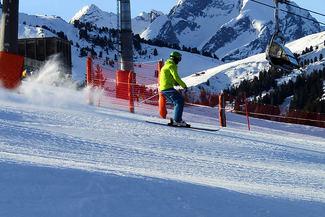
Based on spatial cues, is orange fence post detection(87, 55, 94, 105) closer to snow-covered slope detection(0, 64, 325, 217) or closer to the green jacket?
the green jacket

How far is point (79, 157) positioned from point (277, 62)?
272 inches

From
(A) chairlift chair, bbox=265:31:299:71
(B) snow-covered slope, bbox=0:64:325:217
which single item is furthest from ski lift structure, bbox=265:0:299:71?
(B) snow-covered slope, bbox=0:64:325:217

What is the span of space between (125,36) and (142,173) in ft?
42.1

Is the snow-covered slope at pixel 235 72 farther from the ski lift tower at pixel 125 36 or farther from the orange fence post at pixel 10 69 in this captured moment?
the orange fence post at pixel 10 69

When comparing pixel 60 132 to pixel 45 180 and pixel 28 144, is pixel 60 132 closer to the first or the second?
pixel 28 144

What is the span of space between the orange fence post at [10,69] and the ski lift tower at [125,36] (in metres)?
5.01

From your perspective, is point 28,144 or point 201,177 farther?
point 28,144

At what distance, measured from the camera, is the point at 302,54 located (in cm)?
18962

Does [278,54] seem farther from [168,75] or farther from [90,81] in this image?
[90,81]

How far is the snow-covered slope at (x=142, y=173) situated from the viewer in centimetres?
264

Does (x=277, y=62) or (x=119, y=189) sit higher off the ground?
(x=277, y=62)

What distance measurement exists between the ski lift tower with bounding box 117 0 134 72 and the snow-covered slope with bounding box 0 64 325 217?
8.41 metres

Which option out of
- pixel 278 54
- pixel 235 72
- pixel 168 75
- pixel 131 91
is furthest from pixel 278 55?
pixel 235 72

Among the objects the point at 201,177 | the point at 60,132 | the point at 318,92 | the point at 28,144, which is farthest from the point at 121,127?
the point at 318,92
